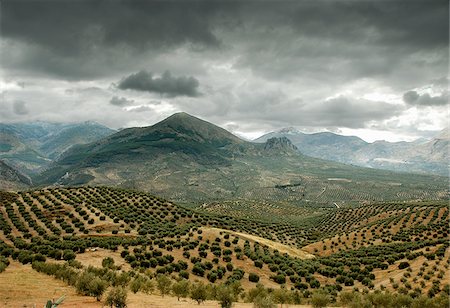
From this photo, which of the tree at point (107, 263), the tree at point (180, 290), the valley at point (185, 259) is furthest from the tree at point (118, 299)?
the tree at point (107, 263)

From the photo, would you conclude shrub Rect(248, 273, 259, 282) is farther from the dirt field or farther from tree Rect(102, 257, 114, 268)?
the dirt field

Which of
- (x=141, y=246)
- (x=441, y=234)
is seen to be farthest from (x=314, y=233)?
(x=141, y=246)

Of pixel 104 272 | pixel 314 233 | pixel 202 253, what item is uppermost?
pixel 104 272

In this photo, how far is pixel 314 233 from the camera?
402 feet

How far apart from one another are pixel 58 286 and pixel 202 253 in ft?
99.4

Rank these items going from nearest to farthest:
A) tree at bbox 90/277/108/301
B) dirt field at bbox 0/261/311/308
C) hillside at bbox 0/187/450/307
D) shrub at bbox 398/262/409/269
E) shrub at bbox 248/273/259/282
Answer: dirt field at bbox 0/261/311/308 → tree at bbox 90/277/108/301 → hillside at bbox 0/187/450/307 → shrub at bbox 248/273/259/282 → shrub at bbox 398/262/409/269

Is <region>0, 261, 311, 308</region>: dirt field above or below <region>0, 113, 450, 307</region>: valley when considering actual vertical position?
above

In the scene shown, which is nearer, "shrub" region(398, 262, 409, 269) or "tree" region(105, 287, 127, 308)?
"tree" region(105, 287, 127, 308)

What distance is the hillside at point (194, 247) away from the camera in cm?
4666

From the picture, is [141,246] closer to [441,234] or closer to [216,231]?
[216,231]

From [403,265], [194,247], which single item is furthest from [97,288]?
[403,265]

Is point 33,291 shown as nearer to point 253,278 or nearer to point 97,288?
point 97,288

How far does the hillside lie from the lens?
46656 millimetres

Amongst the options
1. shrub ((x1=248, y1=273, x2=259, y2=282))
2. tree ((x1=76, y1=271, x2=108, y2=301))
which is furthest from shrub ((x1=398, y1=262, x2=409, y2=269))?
tree ((x1=76, y1=271, x2=108, y2=301))
